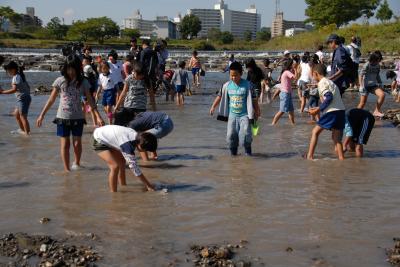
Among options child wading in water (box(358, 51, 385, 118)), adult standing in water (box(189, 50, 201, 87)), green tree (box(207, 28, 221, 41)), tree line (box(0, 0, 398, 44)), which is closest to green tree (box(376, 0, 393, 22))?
tree line (box(0, 0, 398, 44))

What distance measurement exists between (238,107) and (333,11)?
77826mm

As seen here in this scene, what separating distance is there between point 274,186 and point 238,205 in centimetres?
106

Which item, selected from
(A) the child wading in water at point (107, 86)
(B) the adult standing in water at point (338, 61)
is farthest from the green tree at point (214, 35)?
(B) the adult standing in water at point (338, 61)

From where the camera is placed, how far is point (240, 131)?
29.4 ft

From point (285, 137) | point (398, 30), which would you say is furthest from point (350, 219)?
point (398, 30)

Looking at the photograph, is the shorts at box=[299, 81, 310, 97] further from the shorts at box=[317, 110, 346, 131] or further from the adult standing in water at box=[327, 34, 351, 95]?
the shorts at box=[317, 110, 346, 131]

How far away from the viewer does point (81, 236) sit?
17.4ft

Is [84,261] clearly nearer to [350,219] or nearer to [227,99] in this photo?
[350,219]

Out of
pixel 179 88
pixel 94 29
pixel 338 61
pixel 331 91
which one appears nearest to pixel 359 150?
pixel 331 91

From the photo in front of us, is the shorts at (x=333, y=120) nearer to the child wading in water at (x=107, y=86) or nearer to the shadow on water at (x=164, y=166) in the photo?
the shadow on water at (x=164, y=166)

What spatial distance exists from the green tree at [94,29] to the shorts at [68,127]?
355ft

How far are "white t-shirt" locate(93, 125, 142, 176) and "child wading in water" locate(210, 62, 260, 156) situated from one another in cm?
280

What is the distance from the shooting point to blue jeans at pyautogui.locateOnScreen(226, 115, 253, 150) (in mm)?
8898

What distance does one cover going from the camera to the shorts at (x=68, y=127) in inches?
311
